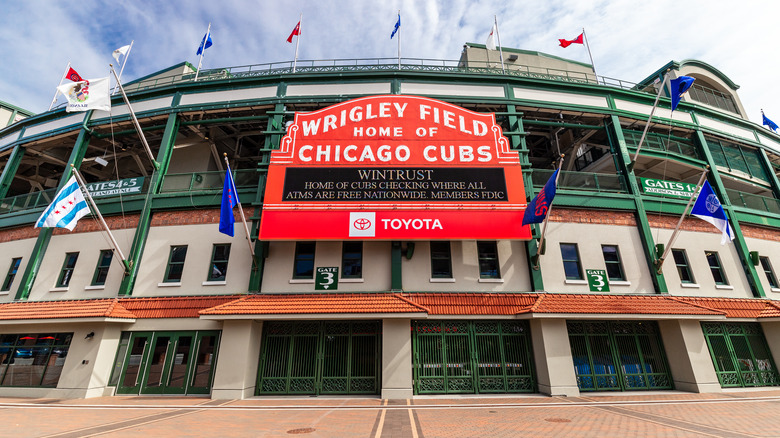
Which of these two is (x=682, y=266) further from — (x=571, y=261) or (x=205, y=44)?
(x=205, y=44)

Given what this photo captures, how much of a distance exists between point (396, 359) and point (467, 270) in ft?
15.2

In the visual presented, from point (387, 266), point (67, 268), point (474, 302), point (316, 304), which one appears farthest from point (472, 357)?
point (67, 268)

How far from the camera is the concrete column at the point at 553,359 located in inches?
479

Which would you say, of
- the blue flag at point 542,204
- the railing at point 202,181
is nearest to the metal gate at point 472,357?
the blue flag at point 542,204

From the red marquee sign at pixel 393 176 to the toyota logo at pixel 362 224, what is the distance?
41 millimetres

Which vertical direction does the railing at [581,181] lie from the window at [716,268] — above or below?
above

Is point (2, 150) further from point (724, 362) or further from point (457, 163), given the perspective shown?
point (724, 362)

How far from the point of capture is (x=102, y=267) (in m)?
15.2

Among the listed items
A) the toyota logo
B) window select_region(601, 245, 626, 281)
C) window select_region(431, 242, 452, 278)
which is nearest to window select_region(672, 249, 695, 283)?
window select_region(601, 245, 626, 281)

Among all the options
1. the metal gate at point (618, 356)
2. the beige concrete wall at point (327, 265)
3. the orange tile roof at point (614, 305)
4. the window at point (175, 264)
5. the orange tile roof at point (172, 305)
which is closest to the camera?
the orange tile roof at point (614, 305)

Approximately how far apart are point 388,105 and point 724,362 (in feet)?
59.1

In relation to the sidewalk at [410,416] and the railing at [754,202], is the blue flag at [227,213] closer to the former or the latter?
the sidewalk at [410,416]

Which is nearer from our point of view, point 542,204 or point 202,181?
point 542,204

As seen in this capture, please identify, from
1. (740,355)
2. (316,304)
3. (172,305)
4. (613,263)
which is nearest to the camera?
(316,304)
